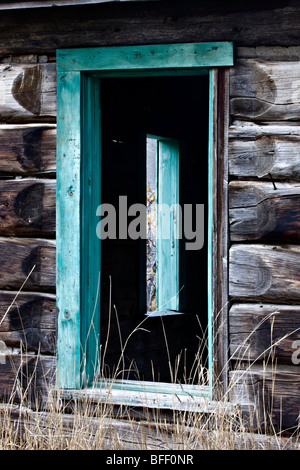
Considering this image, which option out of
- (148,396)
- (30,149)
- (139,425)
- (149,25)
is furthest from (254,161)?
(139,425)

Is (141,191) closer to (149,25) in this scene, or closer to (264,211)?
(149,25)

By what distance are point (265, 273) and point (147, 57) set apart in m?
1.45

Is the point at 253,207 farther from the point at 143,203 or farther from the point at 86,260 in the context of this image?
the point at 143,203

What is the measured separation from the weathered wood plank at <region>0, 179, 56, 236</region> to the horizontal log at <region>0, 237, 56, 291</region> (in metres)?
0.08

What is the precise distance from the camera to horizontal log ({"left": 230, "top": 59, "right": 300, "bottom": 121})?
428cm

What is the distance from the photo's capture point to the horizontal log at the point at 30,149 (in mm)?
4734

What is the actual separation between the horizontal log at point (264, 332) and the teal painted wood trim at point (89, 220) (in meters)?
0.88


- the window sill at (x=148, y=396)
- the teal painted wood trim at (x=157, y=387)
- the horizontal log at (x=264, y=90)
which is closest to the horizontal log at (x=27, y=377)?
the window sill at (x=148, y=396)

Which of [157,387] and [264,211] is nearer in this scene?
[264,211]

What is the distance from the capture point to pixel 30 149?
477 cm

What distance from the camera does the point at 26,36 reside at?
481 cm

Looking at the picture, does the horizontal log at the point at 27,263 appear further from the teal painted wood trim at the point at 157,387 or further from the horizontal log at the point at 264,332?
the horizontal log at the point at 264,332

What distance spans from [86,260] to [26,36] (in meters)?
1.46

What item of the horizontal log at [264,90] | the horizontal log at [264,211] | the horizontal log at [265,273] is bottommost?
the horizontal log at [265,273]
